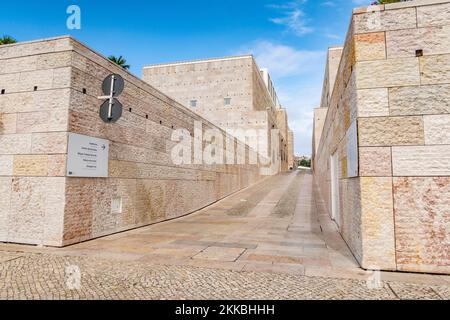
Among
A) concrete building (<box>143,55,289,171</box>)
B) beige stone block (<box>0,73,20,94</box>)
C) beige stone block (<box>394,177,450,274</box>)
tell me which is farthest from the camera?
concrete building (<box>143,55,289,171</box>)

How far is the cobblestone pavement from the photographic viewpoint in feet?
12.1

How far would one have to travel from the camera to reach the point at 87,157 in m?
7.21

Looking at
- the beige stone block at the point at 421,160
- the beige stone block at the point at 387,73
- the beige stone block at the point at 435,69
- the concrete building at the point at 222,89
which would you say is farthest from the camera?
the concrete building at the point at 222,89

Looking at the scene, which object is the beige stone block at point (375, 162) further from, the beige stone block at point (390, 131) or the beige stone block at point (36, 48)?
the beige stone block at point (36, 48)

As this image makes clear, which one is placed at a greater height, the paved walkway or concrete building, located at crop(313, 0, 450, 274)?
concrete building, located at crop(313, 0, 450, 274)

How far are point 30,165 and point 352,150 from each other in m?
7.36

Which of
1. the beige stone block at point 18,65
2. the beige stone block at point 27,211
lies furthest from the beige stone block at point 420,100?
the beige stone block at point 18,65

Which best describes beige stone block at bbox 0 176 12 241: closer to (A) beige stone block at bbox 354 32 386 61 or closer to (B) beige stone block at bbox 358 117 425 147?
(B) beige stone block at bbox 358 117 425 147

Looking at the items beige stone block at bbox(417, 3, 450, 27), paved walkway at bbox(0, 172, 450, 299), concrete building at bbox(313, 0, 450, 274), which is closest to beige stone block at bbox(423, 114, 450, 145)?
concrete building at bbox(313, 0, 450, 274)

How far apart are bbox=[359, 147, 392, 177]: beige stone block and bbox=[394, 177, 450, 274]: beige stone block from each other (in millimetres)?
341

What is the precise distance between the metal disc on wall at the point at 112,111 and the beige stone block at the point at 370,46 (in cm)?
564

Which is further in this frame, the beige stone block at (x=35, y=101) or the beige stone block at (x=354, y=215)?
the beige stone block at (x=35, y=101)

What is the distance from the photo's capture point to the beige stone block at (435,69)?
4.79m
